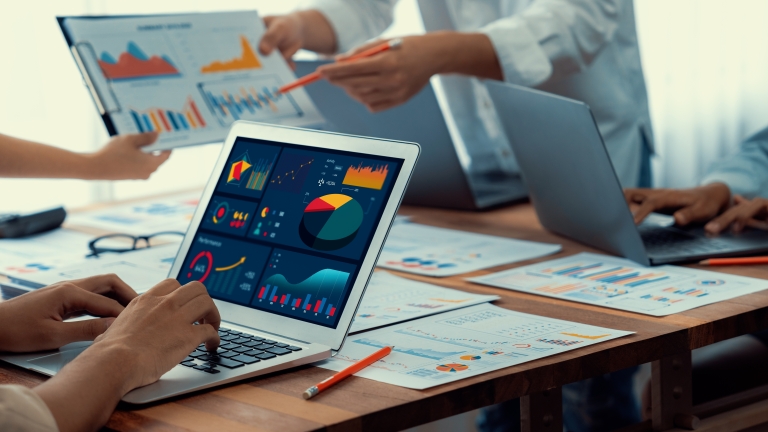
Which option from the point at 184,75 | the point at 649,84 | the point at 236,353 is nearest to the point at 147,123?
the point at 184,75

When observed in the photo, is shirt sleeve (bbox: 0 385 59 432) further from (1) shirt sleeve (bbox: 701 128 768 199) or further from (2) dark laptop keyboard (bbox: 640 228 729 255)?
(1) shirt sleeve (bbox: 701 128 768 199)

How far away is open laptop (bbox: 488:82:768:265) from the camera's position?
3.67 ft

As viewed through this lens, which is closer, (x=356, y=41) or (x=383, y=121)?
(x=383, y=121)

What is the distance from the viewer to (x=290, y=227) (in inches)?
36.6

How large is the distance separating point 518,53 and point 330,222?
0.65 metres

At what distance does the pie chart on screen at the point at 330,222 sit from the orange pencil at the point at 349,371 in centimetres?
12

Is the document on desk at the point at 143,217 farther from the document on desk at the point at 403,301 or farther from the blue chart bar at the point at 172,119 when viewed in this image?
the document on desk at the point at 403,301

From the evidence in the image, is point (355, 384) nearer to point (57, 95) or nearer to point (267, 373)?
point (267, 373)

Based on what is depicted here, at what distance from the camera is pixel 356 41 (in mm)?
1877

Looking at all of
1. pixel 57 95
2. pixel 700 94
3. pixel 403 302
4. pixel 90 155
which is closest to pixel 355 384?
pixel 403 302

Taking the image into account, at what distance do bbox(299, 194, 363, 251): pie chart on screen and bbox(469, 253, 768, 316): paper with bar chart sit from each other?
278mm

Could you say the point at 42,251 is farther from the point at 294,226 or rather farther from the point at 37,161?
the point at 294,226

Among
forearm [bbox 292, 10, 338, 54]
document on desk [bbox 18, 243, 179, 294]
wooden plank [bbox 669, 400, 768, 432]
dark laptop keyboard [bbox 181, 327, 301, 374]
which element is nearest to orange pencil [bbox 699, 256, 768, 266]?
wooden plank [bbox 669, 400, 768, 432]

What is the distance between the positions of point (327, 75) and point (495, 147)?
1.33 ft
